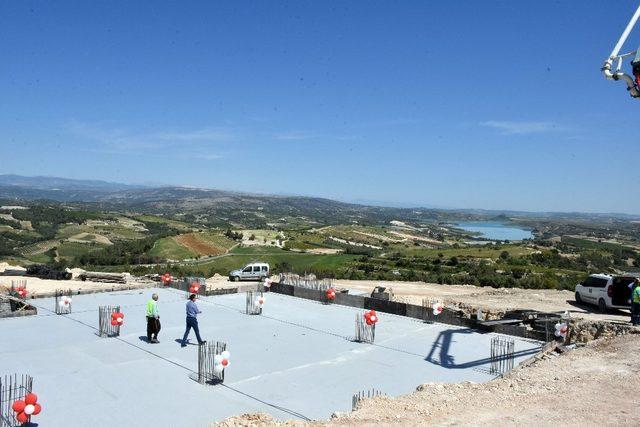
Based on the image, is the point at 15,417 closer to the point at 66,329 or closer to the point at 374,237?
the point at 66,329

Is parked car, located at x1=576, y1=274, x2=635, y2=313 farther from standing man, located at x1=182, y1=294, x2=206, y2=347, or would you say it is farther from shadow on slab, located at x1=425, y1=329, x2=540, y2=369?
standing man, located at x1=182, y1=294, x2=206, y2=347

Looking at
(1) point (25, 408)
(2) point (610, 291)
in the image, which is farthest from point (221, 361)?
(2) point (610, 291)

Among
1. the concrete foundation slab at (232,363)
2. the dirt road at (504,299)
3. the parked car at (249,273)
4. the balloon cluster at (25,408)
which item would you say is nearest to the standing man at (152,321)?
the concrete foundation slab at (232,363)

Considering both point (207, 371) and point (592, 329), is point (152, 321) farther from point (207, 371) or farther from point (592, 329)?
point (592, 329)

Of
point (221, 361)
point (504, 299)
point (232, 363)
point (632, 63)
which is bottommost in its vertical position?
point (504, 299)

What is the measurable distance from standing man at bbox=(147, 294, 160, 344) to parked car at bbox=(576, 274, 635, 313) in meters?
17.1

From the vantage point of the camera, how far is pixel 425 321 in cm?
1591

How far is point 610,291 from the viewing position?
1981cm

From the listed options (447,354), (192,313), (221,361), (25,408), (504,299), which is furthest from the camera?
(504,299)

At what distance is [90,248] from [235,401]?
256 ft

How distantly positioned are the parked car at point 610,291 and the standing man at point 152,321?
56.1 ft

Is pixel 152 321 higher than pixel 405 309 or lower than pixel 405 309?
higher

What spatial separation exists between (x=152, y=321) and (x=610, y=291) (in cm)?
1723

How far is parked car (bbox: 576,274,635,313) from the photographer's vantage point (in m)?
19.5
